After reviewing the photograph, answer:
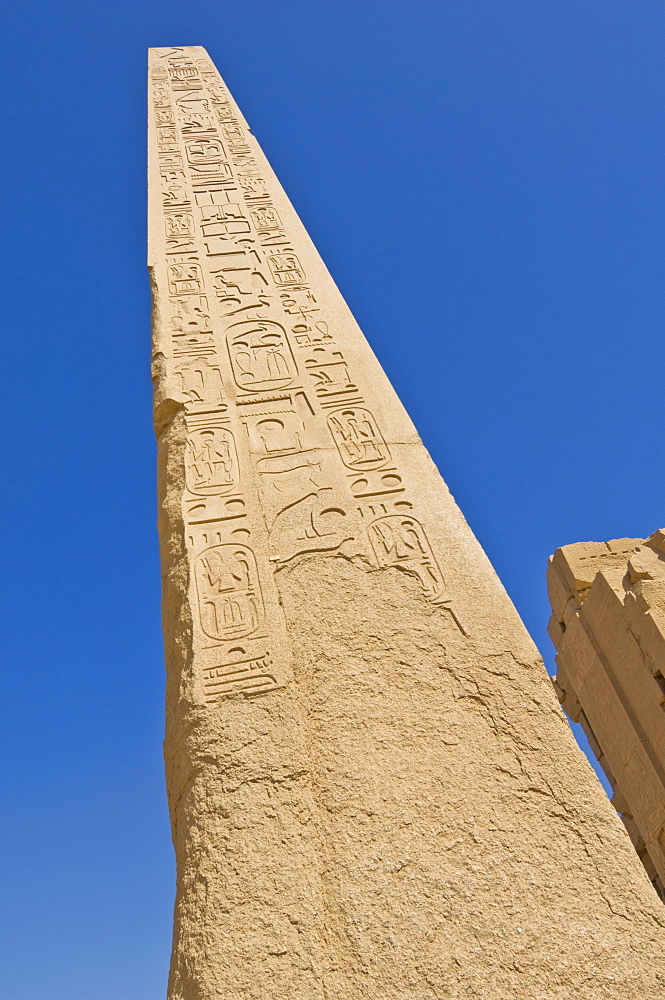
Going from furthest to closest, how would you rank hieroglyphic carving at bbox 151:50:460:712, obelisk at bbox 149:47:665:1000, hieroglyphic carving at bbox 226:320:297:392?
hieroglyphic carving at bbox 226:320:297:392, hieroglyphic carving at bbox 151:50:460:712, obelisk at bbox 149:47:665:1000

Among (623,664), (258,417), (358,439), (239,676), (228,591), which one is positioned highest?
(623,664)

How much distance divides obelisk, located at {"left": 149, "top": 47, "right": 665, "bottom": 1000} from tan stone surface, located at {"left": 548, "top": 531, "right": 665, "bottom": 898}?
10.3 ft

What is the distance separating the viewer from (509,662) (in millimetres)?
2314

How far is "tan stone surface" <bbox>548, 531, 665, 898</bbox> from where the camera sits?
5.39 metres

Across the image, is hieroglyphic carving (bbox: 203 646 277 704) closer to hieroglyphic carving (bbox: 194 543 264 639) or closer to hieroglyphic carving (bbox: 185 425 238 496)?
hieroglyphic carving (bbox: 194 543 264 639)

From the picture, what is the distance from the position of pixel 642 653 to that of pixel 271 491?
3.65 meters

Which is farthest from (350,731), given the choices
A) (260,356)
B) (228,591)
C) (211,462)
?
(260,356)

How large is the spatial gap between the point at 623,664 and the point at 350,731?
4201 mm

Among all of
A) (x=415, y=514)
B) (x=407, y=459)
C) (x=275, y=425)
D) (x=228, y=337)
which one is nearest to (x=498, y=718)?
(x=415, y=514)

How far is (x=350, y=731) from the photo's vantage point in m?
2.15

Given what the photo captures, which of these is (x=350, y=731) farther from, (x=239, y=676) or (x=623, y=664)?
(x=623, y=664)

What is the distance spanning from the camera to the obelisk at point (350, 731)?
1.77 meters

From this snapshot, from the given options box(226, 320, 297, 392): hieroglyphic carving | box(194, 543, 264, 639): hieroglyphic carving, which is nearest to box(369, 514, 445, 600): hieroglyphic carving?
box(194, 543, 264, 639): hieroglyphic carving

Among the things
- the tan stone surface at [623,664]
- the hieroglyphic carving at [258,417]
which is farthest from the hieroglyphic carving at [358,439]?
the tan stone surface at [623,664]
